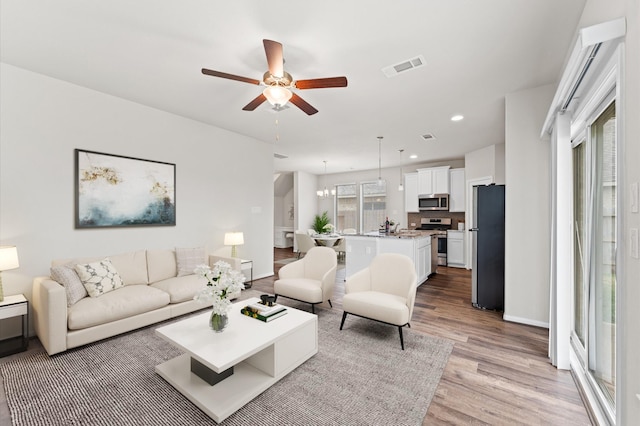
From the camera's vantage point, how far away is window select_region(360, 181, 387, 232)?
893 cm

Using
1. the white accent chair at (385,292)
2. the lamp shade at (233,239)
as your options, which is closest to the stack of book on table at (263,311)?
the white accent chair at (385,292)

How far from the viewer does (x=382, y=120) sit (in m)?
4.36

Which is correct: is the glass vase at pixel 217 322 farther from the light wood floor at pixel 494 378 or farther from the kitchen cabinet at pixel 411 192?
the kitchen cabinet at pixel 411 192

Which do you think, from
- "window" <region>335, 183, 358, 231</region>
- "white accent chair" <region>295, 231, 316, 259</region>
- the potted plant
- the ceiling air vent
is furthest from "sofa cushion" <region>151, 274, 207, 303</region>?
"window" <region>335, 183, 358, 231</region>

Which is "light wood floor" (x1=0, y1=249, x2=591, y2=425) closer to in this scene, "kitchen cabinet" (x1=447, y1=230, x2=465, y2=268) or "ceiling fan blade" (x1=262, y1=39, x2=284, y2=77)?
"ceiling fan blade" (x1=262, y1=39, x2=284, y2=77)

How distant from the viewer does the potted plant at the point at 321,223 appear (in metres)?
9.07

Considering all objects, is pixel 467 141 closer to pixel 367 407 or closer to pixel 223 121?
pixel 223 121

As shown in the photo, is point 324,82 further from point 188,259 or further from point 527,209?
point 188,259

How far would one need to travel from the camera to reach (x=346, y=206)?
9.86 metres

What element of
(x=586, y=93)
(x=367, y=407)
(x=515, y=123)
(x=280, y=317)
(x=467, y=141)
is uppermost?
(x=467, y=141)

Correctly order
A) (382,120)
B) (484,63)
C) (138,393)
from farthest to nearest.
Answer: (382,120) → (484,63) → (138,393)

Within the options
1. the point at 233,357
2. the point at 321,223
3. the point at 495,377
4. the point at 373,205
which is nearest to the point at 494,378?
the point at 495,377

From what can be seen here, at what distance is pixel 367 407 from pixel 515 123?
3504 millimetres

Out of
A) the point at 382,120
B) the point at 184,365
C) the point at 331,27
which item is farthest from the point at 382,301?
the point at 382,120
